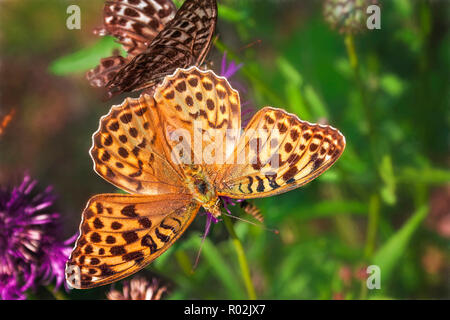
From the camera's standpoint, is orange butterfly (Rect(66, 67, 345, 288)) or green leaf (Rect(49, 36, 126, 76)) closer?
orange butterfly (Rect(66, 67, 345, 288))

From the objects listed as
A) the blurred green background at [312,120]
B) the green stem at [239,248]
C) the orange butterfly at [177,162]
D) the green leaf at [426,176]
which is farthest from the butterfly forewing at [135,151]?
the green leaf at [426,176]

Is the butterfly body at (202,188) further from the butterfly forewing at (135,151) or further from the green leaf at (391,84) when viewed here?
the green leaf at (391,84)

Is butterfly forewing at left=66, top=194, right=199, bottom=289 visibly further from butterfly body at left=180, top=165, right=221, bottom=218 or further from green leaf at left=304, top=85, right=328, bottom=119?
green leaf at left=304, top=85, right=328, bottom=119

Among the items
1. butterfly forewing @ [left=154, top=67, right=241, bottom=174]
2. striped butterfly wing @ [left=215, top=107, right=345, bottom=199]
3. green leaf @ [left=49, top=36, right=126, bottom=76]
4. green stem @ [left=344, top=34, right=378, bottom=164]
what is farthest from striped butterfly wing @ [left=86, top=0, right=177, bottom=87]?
green stem @ [left=344, top=34, right=378, bottom=164]

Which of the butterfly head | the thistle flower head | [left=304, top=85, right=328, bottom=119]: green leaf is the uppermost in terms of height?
[left=304, top=85, right=328, bottom=119]: green leaf

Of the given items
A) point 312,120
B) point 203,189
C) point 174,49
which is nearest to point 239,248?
point 203,189

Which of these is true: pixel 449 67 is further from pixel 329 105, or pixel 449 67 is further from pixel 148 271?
pixel 148 271

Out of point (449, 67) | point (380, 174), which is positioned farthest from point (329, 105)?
point (380, 174)
